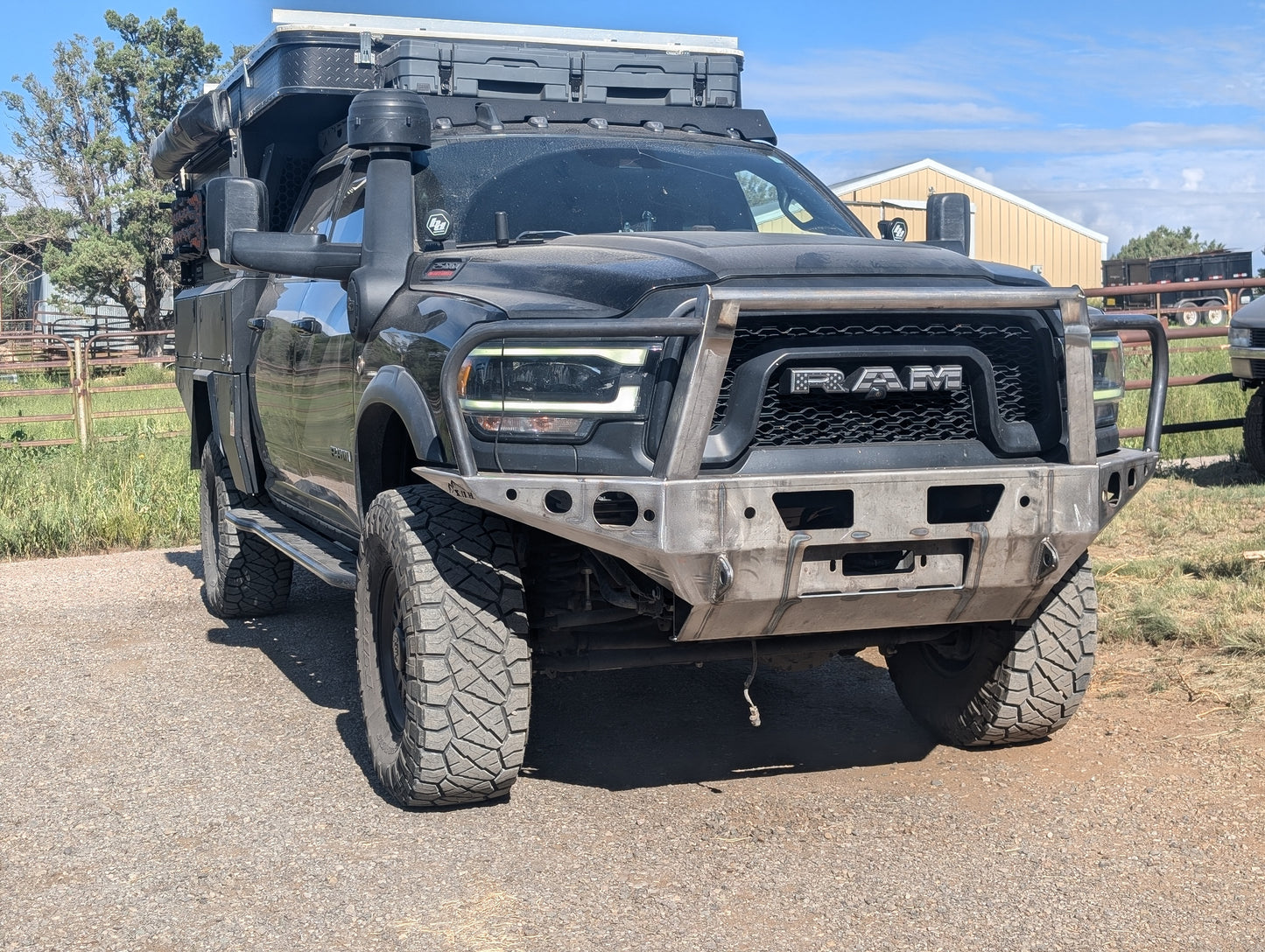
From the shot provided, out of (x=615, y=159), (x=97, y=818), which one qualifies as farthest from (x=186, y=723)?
(x=615, y=159)

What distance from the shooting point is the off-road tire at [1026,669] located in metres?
4.33

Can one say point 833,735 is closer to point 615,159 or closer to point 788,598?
point 788,598

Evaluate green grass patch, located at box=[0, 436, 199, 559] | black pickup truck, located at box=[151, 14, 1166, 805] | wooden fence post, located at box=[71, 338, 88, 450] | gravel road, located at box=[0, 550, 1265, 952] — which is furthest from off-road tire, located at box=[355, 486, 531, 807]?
wooden fence post, located at box=[71, 338, 88, 450]

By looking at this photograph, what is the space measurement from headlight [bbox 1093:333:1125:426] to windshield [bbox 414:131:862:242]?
4.35 ft

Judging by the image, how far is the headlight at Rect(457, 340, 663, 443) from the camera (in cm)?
353

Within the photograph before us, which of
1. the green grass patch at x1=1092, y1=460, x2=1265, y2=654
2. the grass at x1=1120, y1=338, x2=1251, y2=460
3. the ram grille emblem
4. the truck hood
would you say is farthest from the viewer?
the grass at x1=1120, y1=338, x2=1251, y2=460

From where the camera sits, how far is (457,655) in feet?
12.7

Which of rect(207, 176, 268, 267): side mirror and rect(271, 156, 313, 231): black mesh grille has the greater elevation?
rect(271, 156, 313, 231): black mesh grille

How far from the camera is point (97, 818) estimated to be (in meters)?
4.13

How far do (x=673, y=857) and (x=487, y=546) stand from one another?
0.99m

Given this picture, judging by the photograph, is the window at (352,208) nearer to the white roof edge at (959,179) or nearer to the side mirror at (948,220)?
the side mirror at (948,220)

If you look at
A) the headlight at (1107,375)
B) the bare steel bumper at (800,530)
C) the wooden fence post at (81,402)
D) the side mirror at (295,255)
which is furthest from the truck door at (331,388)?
the wooden fence post at (81,402)

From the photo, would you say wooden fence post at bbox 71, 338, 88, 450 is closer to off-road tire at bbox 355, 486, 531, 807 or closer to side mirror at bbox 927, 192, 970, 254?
side mirror at bbox 927, 192, 970, 254

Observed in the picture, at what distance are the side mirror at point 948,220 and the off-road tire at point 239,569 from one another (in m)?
3.53
